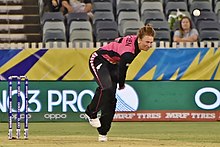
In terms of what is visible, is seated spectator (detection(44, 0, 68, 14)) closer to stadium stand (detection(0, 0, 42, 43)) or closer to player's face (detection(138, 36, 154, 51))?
stadium stand (detection(0, 0, 42, 43))

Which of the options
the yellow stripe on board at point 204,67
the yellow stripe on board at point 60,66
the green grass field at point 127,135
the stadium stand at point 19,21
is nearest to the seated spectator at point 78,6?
the stadium stand at point 19,21

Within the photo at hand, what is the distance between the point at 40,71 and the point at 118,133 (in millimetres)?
3600

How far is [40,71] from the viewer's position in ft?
67.0

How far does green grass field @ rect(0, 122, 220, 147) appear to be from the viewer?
1380cm

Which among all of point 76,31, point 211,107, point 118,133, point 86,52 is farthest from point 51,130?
point 76,31

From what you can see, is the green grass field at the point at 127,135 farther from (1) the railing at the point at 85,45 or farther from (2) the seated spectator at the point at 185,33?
(2) the seated spectator at the point at 185,33

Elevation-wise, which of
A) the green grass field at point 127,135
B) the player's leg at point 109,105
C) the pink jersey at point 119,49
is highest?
the pink jersey at point 119,49

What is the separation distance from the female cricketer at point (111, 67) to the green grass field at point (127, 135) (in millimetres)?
483

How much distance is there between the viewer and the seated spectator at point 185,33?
71.8ft

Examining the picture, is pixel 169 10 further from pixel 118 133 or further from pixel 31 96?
pixel 118 133

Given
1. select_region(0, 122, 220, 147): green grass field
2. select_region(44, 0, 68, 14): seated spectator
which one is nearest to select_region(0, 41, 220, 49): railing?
select_region(0, 122, 220, 147): green grass field

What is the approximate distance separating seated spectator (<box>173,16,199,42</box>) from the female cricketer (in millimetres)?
7805

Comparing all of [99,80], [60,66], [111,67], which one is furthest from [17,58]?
[99,80]

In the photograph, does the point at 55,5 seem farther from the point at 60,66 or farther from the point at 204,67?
the point at 204,67
